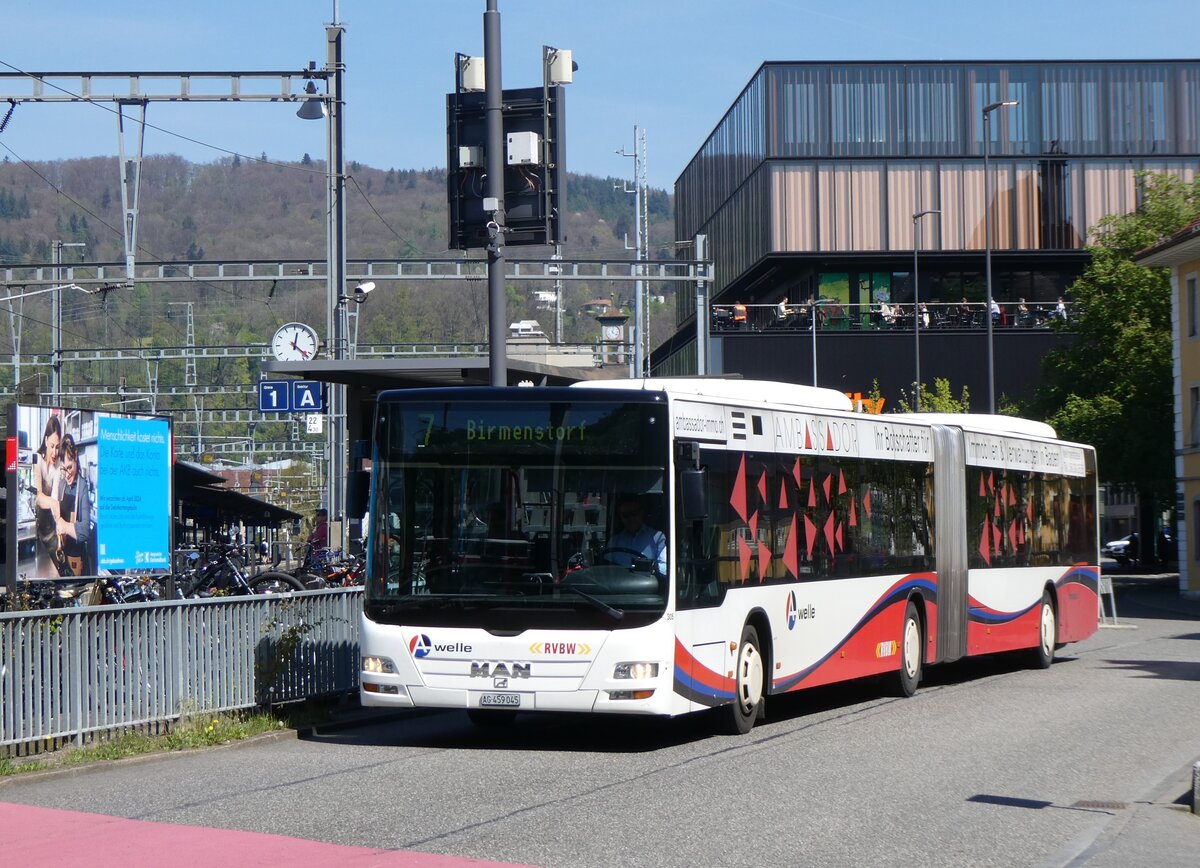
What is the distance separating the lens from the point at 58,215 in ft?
516

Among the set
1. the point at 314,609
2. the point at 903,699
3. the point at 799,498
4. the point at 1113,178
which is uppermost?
the point at 1113,178

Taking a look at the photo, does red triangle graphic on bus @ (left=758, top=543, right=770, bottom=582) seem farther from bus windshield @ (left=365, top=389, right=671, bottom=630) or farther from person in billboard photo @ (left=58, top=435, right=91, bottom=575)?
person in billboard photo @ (left=58, top=435, right=91, bottom=575)

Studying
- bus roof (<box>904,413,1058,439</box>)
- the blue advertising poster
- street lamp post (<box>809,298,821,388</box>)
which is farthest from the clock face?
street lamp post (<box>809,298,821,388</box>)

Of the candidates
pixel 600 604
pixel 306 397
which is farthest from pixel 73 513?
pixel 306 397

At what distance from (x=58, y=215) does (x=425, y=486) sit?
504 feet

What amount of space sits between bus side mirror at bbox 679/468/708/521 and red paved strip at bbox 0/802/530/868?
468cm

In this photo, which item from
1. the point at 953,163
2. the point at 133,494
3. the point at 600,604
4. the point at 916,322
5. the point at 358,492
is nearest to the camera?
the point at 600,604

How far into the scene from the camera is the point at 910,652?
18.0m

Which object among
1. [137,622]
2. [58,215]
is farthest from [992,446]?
[58,215]

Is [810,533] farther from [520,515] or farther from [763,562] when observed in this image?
[520,515]

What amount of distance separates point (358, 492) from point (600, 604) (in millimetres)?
2164

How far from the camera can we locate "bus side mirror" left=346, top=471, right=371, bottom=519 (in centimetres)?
1324

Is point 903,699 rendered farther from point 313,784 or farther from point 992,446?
point 313,784

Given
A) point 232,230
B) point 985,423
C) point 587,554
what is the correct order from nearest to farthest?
1. point 587,554
2. point 985,423
3. point 232,230
